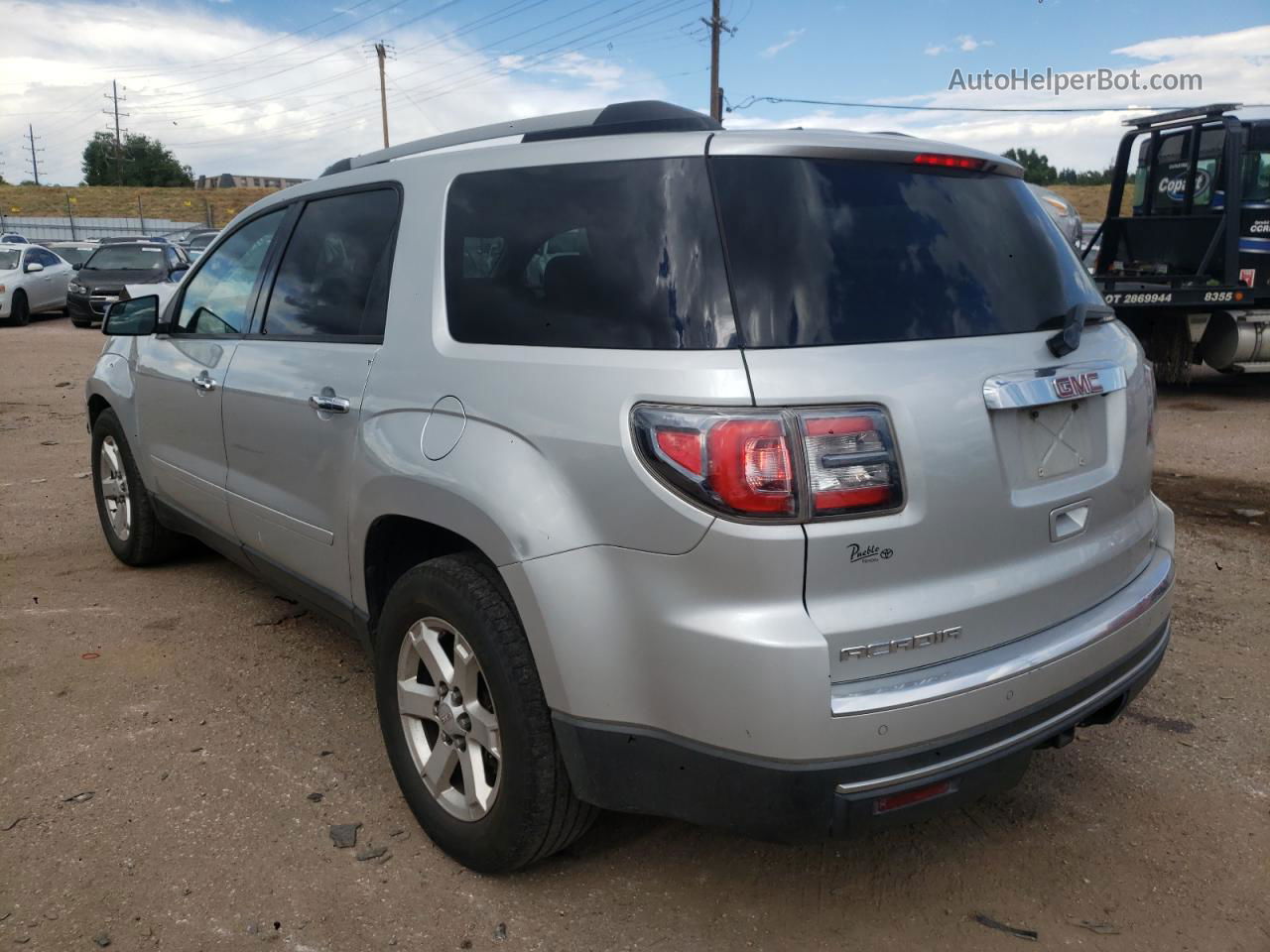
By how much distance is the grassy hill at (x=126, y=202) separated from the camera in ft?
208

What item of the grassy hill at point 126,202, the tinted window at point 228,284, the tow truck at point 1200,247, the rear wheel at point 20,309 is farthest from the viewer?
the grassy hill at point 126,202

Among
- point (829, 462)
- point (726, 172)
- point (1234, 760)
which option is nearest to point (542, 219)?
point (726, 172)

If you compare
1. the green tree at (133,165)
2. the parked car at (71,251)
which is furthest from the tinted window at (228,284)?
the green tree at (133,165)

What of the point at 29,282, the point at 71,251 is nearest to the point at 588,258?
the point at 29,282

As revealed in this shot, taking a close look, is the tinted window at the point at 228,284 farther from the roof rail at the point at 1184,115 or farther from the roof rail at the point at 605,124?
the roof rail at the point at 1184,115

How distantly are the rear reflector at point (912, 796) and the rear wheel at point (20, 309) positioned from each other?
2202 cm

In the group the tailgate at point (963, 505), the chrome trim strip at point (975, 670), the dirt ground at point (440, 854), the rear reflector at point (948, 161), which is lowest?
the dirt ground at point (440, 854)

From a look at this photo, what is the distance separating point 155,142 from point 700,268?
11386 cm

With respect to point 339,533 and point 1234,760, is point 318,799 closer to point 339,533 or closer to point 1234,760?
point 339,533

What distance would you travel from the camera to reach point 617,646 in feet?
7.25

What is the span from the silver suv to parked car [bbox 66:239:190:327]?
17655 millimetres

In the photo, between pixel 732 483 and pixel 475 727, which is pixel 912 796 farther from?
pixel 475 727

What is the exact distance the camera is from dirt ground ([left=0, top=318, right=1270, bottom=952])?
2.53 meters

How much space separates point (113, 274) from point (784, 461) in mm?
20496
